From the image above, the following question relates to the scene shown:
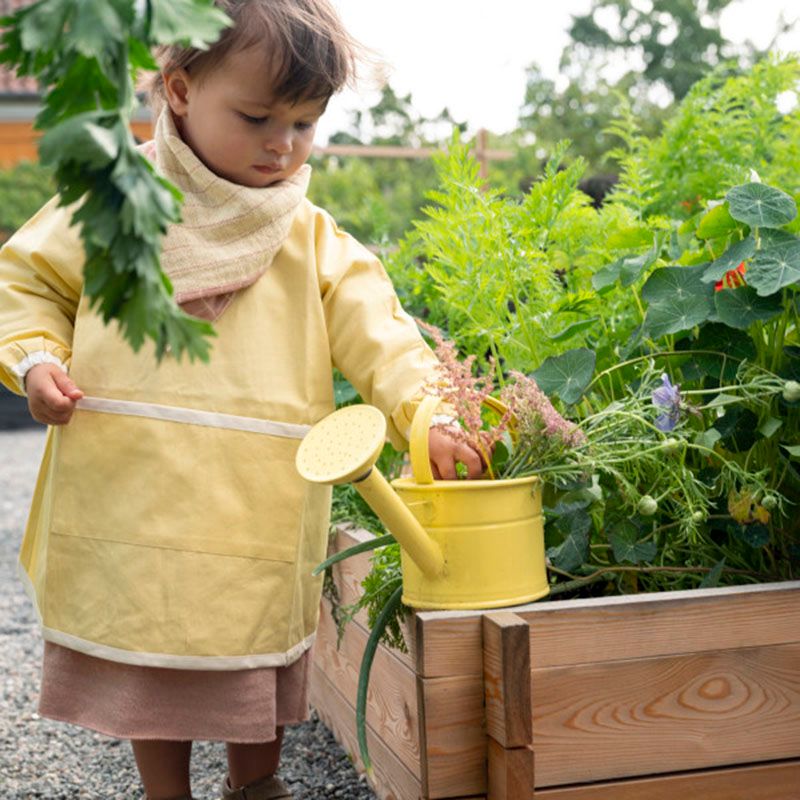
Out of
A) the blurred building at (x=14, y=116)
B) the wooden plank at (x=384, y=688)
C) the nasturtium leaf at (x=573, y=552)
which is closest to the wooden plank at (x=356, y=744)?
the wooden plank at (x=384, y=688)

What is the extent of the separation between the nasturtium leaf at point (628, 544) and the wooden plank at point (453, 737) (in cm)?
28

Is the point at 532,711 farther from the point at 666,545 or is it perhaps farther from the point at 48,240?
the point at 48,240

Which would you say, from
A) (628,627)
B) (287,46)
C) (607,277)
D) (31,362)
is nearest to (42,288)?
(31,362)

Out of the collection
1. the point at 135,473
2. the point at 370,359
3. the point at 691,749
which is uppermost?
the point at 370,359

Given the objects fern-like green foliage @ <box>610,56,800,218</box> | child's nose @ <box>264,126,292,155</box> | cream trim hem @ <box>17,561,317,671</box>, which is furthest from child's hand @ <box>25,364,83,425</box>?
fern-like green foliage @ <box>610,56,800,218</box>

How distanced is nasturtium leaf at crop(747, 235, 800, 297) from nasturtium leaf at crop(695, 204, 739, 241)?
12 cm

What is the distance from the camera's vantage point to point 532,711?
1364mm

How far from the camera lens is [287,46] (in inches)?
58.6

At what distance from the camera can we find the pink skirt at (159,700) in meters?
1.63

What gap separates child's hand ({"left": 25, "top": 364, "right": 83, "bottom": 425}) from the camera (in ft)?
5.10

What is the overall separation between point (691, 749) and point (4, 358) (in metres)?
1.05

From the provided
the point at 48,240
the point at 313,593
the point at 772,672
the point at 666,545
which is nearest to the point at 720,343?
the point at 666,545

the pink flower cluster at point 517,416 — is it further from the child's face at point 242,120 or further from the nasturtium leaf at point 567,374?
the child's face at point 242,120

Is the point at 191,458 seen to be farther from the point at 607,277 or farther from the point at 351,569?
the point at 607,277
